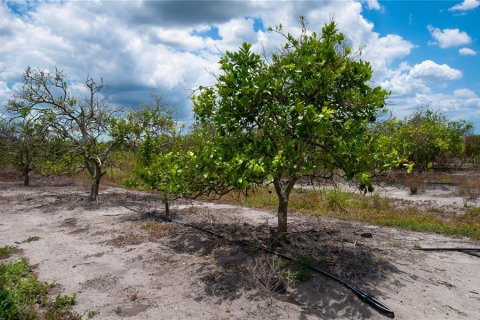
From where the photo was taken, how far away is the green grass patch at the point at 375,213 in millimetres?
9484

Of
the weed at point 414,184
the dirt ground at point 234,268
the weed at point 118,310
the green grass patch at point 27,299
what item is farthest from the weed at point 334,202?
the green grass patch at point 27,299

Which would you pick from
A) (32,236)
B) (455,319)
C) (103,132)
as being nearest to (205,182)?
(455,319)

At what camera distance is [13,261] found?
23.1 feet

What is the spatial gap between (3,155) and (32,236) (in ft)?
41.2

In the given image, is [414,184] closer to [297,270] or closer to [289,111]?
[297,270]

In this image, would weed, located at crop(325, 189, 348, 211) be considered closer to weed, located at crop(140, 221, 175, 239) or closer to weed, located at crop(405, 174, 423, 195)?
weed, located at crop(140, 221, 175, 239)

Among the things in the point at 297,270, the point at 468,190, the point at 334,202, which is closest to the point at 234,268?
the point at 297,270

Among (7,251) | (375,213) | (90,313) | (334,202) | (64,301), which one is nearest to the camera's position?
(90,313)

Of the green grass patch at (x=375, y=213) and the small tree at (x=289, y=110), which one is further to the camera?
the green grass patch at (x=375, y=213)

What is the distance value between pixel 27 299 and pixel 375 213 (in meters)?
9.13

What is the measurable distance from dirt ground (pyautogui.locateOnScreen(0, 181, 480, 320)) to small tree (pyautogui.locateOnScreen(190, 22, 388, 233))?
1437mm

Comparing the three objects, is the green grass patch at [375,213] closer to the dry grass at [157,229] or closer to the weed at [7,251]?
the dry grass at [157,229]

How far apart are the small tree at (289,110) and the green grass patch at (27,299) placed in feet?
8.32

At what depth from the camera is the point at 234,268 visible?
6.18 m
